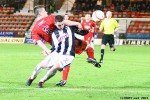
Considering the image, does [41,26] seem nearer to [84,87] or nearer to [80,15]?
[84,87]

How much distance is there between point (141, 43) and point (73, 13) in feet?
29.4

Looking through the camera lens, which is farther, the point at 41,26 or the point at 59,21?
the point at 41,26

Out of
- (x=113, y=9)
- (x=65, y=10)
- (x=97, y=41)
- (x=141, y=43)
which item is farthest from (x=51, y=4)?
(x=141, y=43)

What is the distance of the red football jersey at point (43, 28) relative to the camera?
10.6m

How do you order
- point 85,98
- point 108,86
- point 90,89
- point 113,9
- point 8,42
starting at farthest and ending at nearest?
point 113,9 → point 8,42 → point 108,86 → point 90,89 → point 85,98

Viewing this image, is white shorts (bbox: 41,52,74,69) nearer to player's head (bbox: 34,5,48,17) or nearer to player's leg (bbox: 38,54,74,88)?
player's leg (bbox: 38,54,74,88)

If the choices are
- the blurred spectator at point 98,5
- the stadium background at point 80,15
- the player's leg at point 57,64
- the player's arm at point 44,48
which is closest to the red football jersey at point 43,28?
the player's arm at point 44,48

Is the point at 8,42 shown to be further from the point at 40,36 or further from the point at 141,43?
the point at 40,36

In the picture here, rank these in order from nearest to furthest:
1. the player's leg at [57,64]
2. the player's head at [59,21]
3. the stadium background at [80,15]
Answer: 1. the player's head at [59,21]
2. the player's leg at [57,64]
3. the stadium background at [80,15]

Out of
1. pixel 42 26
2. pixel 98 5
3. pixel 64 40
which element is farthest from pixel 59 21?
pixel 98 5

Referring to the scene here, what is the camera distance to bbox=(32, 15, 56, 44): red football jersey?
418 inches

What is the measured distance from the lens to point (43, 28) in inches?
420

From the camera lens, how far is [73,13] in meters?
41.0

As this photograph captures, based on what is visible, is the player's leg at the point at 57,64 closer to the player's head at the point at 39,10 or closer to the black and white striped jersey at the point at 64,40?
the black and white striped jersey at the point at 64,40
